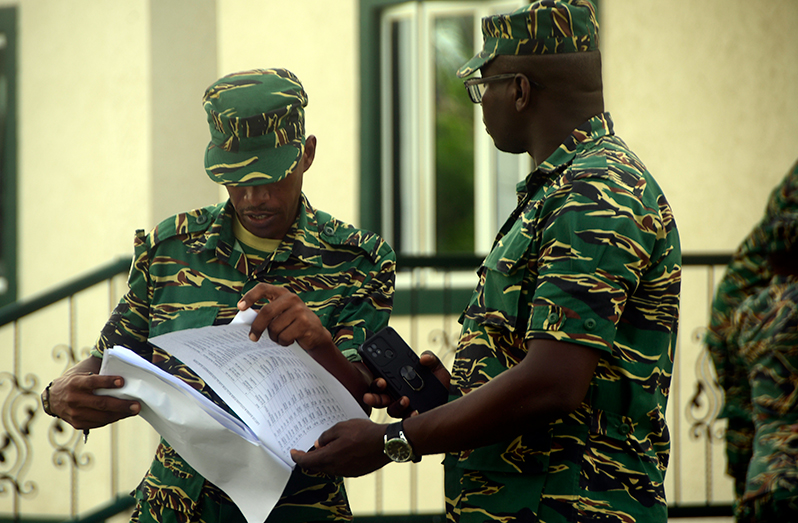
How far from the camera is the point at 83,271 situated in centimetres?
535

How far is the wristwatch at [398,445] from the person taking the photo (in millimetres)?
1526

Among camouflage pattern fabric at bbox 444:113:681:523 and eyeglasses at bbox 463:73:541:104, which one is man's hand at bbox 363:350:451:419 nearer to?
camouflage pattern fabric at bbox 444:113:681:523

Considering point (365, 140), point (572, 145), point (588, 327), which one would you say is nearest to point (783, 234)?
point (572, 145)

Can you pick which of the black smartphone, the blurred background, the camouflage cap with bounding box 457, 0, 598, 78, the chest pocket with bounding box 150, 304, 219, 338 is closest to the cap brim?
the chest pocket with bounding box 150, 304, 219, 338

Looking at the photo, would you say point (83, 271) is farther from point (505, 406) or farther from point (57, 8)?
point (505, 406)

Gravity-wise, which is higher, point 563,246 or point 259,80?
point 259,80

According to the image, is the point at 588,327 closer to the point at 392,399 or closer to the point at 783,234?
the point at 392,399

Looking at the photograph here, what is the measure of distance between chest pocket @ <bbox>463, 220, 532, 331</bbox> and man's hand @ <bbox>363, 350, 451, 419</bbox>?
276 mm

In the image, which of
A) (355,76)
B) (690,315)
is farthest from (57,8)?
(690,315)

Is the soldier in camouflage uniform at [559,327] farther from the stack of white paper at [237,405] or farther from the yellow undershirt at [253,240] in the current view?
the yellow undershirt at [253,240]

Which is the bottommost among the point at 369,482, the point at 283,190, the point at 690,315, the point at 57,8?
the point at 369,482

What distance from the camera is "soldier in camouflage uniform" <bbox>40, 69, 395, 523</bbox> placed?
186cm

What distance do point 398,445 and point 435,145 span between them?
12.7 feet

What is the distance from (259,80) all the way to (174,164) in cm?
319
